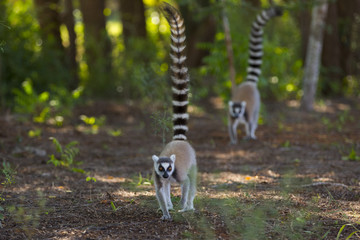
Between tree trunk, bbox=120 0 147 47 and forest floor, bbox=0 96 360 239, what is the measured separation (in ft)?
18.6

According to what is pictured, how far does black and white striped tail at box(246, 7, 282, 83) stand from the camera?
29.3 ft

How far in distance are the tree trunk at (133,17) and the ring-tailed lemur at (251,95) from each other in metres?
6.55

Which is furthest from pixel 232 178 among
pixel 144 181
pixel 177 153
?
pixel 177 153

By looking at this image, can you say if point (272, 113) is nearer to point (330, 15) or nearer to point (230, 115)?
point (230, 115)

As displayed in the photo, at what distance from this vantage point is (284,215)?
4.18 metres

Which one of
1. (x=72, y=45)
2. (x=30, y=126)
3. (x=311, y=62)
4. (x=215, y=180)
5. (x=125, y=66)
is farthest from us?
(x=72, y=45)

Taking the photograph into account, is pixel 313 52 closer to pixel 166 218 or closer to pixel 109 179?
pixel 109 179

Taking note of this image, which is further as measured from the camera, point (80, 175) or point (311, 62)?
point (311, 62)

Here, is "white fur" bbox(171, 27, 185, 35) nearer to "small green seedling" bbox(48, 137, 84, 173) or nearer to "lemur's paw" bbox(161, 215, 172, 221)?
"lemur's paw" bbox(161, 215, 172, 221)

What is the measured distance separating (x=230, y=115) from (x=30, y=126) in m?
3.50

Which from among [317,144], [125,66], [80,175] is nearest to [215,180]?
[80,175]

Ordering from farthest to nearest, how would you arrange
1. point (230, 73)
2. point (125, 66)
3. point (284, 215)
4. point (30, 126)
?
point (125, 66) → point (230, 73) → point (30, 126) → point (284, 215)

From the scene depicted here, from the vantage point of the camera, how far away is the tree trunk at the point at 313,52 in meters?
10.7

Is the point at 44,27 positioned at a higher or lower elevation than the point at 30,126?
higher
